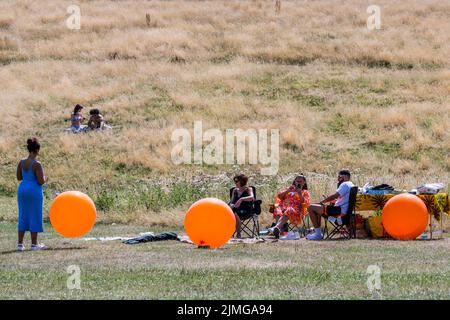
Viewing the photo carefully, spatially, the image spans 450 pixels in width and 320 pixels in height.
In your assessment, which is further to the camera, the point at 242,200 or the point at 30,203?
the point at 242,200

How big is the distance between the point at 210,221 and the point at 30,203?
9.68 feet

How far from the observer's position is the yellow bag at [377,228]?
56.4ft

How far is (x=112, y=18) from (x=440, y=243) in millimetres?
38004

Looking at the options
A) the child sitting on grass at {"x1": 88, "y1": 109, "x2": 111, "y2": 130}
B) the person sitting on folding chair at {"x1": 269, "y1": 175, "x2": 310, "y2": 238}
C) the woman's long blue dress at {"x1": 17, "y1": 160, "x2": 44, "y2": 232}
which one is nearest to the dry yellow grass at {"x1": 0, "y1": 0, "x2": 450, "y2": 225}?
the child sitting on grass at {"x1": 88, "y1": 109, "x2": 111, "y2": 130}

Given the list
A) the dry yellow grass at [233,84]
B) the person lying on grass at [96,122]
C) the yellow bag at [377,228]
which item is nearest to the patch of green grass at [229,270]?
the yellow bag at [377,228]

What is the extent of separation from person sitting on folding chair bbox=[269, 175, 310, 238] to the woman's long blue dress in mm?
4276

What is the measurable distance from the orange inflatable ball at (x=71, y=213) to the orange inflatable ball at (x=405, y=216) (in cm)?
446

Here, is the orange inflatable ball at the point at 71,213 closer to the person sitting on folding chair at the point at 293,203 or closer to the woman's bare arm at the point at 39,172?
the woman's bare arm at the point at 39,172

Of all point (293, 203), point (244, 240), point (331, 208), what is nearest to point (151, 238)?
point (244, 240)

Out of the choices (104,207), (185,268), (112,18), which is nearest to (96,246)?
(185,268)

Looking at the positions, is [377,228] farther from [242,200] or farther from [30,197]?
[30,197]

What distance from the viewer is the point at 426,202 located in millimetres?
17328

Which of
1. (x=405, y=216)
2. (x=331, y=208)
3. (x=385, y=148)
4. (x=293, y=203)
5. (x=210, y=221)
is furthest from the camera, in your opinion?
(x=385, y=148)
